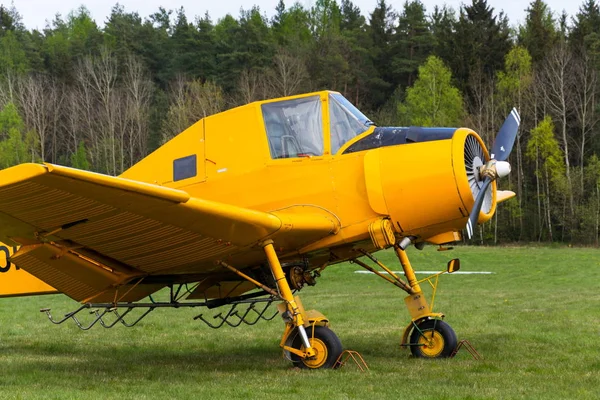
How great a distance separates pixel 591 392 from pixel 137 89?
241ft

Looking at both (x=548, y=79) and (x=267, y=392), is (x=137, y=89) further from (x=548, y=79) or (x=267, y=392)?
(x=267, y=392)

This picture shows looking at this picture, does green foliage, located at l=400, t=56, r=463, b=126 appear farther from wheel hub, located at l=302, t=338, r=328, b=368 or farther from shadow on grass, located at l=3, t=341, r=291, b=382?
wheel hub, located at l=302, t=338, r=328, b=368

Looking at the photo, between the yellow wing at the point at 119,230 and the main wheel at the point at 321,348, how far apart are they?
3.60 feet

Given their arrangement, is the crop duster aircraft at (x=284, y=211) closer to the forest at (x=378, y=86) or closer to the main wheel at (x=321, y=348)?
the main wheel at (x=321, y=348)

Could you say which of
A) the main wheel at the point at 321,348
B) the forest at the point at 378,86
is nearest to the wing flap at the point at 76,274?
the main wheel at the point at 321,348

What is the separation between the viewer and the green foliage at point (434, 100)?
63.2 metres

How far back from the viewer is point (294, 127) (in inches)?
369

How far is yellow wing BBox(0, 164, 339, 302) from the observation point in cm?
711

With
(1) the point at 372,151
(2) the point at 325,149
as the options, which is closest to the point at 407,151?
(1) the point at 372,151

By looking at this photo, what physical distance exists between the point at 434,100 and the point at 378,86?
21.0m

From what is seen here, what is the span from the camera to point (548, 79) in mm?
64812

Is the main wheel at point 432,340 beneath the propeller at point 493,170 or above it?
beneath

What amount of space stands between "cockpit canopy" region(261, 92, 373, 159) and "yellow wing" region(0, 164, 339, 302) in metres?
0.82

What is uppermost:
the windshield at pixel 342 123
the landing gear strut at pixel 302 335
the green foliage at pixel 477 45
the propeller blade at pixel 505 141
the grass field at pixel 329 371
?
the green foliage at pixel 477 45
